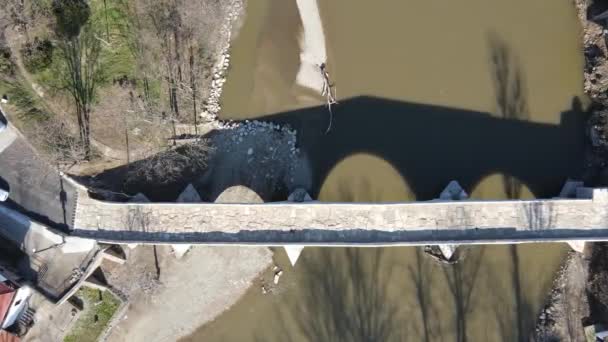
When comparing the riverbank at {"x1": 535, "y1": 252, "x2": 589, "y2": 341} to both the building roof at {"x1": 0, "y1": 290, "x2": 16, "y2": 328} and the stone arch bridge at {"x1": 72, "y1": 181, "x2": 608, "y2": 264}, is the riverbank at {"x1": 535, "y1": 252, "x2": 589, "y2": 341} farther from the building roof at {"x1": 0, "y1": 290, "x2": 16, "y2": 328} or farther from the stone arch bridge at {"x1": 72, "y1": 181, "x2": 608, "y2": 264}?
the building roof at {"x1": 0, "y1": 290, "x2": 16, "y2": 328}

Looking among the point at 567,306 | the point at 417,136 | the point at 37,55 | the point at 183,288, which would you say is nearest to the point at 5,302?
the point at 183,288

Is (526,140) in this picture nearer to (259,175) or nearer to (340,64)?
(340,64)

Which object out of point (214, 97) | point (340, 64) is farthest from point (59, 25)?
point (340, 64)

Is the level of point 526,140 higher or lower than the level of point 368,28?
lower

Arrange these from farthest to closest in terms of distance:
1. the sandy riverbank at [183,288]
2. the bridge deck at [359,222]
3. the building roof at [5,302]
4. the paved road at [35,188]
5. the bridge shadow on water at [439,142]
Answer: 1. the sandy riverbank at [183,288]
2. the bridge shadow on water at [439,142]
3. the paved road at [35,188]
4. the bridge deck at [359,222]
5. the building roof at [5,302]

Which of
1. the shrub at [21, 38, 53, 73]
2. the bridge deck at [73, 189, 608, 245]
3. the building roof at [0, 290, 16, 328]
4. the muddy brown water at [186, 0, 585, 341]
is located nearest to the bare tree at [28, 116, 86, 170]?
the shrub at [21, 38, 53, 73]

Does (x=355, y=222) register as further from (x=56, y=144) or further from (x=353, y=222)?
(x=56, y=144)

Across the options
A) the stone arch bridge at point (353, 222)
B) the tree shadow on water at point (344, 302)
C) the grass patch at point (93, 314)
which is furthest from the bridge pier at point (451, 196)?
the grass patch at point (93, 314)

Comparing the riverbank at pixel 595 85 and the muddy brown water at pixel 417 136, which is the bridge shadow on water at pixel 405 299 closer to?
the muddy brown water at pixel 417 136
